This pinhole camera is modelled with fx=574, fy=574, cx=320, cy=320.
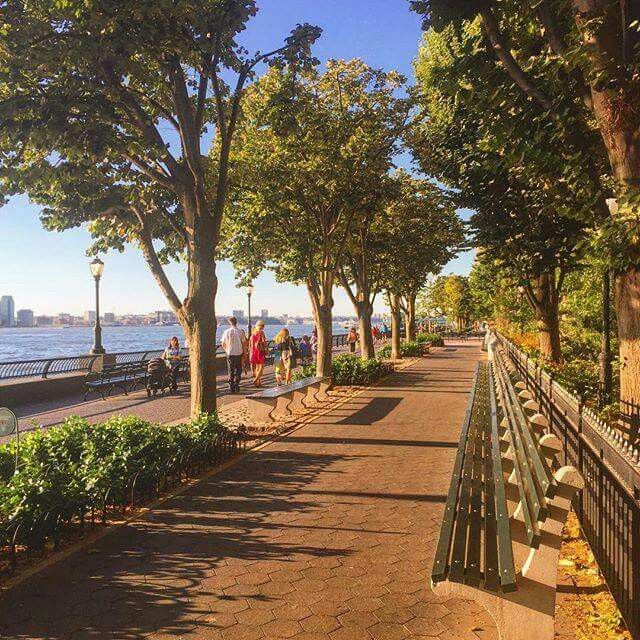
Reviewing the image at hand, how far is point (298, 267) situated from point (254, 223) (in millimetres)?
1792

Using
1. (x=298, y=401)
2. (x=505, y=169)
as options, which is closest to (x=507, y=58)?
(x=505, y=169)

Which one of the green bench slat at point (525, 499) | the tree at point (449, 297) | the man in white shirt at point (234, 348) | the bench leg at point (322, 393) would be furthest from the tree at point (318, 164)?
the tree at point (449, 297)

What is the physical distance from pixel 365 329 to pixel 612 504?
62.4ft

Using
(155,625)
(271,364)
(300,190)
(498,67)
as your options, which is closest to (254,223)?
(300,190)

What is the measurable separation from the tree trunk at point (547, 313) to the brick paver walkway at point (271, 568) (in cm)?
1092

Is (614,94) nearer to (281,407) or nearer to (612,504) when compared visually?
(612,504)

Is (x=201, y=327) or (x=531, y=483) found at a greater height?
(x=201, y=327)

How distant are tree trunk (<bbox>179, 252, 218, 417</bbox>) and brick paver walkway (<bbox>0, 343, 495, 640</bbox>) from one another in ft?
5.91

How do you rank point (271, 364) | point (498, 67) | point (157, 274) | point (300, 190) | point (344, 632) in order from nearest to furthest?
1. point (344, 632)
2. point (498, 67)
3. point (157, 274)
4. point (300, 190)
5. point (271, 364)

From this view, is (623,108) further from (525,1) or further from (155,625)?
(155,625)

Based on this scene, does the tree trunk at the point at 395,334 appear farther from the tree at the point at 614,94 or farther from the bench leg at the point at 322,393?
the tree at the point at 614,94

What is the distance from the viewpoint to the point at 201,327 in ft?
29.3

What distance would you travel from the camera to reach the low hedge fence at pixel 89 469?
4.75 metres

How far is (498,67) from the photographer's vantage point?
7.77m
